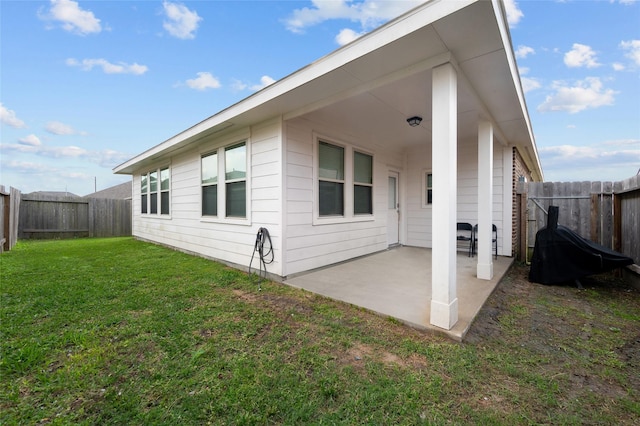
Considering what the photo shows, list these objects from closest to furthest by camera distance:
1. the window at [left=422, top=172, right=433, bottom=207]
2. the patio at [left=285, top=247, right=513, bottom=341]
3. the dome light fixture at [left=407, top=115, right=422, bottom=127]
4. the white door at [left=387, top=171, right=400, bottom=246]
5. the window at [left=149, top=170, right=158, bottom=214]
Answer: the patio at [left=285, top=247, right=513, bottom=341]
the dome light fixture at [left=407, top=115, right=422, bottom=127]
the white door at [left=387, top=171, right=400, bottom=246]
the window at [left=422, top=172, right=433, bottom=207]
the window at [left=149, top=170, right=158, bottom=214]

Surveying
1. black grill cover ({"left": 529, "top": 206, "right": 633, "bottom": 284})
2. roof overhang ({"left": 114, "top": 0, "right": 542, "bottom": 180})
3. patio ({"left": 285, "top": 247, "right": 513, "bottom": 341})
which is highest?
roof overhang ({"left": 114, "top": 0, "right": 542, "bottom": 180})

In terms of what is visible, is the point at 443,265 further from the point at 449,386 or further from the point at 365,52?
the point at 365,52

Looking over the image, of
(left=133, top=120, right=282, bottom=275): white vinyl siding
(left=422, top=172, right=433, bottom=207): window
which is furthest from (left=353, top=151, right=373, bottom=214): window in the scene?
(left=133, top=120, right=282, bottom=275): white vinyl siding

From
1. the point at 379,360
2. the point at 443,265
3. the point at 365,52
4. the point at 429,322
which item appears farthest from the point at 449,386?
the point at 365,52

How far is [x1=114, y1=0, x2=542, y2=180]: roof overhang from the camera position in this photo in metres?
2.12

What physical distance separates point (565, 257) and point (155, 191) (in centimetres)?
1008

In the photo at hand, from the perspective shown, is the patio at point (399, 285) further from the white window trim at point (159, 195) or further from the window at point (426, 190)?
the white window trim at point (159, 195)

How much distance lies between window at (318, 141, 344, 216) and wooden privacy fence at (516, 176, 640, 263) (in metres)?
4.10

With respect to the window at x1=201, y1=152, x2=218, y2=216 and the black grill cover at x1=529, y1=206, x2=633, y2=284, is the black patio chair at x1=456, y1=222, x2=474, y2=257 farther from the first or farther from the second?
the window at x1=201, y1=152, x2=218, y2=216

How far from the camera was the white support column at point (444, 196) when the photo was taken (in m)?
2.44

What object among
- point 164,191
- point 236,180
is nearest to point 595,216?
point 236,180

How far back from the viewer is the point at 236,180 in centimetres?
501

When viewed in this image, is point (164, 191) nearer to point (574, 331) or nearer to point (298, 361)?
point (298, 361)

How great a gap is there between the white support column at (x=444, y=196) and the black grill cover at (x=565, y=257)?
2686mm
